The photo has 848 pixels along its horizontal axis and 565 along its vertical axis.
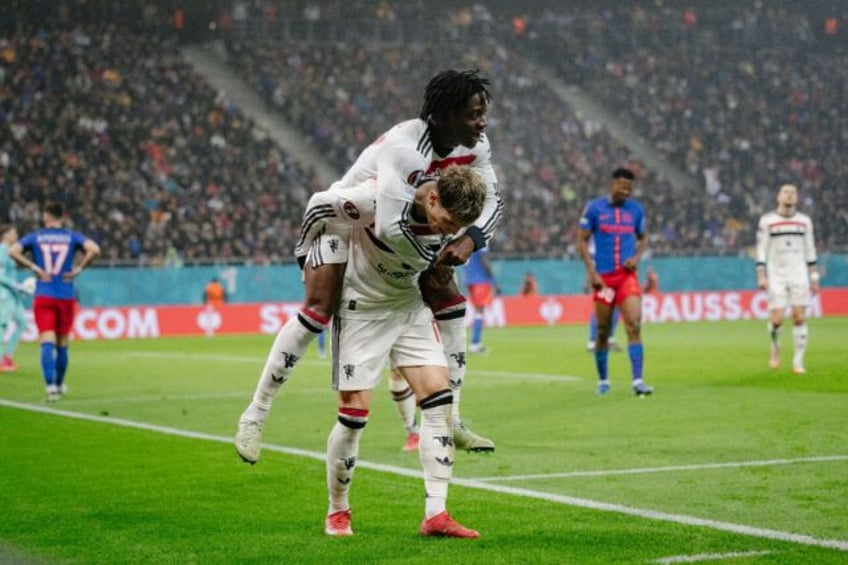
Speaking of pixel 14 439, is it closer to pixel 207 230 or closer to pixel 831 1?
pixel 207 230

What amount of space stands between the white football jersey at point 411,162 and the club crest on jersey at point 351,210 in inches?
7.8

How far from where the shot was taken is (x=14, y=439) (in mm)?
12898

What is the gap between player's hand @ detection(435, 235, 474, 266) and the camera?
7.40 metres

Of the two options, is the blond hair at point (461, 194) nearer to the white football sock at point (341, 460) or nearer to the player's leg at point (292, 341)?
the player's leg at point (292, 341)

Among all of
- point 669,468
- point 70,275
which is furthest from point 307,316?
point 70,275

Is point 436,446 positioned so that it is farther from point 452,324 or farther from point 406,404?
point 406,404

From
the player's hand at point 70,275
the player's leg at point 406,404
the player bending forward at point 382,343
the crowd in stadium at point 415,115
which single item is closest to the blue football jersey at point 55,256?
the player's hand at point 70,275

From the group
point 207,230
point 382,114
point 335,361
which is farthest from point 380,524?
point 382,114

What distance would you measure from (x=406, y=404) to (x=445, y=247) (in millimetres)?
4246

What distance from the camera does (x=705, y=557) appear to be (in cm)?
668

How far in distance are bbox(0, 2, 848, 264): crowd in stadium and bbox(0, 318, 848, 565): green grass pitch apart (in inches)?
773

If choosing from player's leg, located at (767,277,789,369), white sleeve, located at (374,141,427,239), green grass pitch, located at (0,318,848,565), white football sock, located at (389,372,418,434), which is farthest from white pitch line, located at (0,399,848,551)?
player's leg, located at (767,277,789,369)

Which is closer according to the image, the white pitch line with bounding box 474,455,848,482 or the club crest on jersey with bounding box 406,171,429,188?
the club crest on jersey with bounding box 406,171,429,188

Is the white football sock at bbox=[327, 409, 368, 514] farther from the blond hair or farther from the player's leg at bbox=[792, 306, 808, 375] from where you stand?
the player's leg at bbox=[792, 306, 808, 375]
